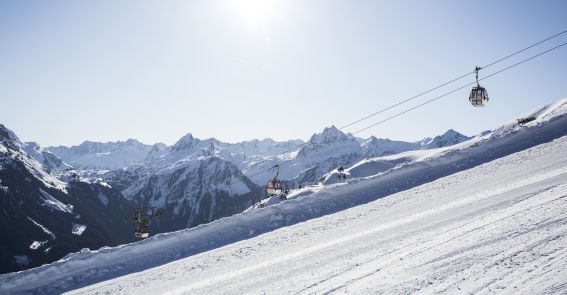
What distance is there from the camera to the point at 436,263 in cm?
1019

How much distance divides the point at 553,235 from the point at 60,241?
162730 mm

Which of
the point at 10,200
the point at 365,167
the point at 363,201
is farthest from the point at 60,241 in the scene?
the point at 363,201

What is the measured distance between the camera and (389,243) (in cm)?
1277

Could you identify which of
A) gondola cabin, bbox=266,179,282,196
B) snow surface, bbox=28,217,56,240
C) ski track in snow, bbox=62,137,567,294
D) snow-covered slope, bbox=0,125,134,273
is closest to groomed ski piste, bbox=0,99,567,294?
ski track in snow, bbox=62,137,567,294

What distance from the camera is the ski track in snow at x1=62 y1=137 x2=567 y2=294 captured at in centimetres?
928

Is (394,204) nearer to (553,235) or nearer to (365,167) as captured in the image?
(553,235)

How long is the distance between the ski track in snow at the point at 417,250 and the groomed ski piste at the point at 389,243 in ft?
0.14

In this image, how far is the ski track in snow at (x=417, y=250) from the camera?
9281mm

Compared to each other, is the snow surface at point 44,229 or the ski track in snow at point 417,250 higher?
the snow surface at point 44,229

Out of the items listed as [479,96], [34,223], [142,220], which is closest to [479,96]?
[479,96]

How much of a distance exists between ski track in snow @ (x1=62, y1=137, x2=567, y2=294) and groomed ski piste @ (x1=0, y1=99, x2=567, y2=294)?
4cm

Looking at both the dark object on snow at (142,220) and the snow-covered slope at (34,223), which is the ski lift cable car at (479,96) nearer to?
the dark object on snow at (142,220)

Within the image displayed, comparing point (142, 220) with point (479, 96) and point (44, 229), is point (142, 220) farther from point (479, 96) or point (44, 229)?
point (44, 229)

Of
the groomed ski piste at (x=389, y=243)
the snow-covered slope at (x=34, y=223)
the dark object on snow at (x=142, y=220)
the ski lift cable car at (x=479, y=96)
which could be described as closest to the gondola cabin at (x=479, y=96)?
the ski lift cable car at (x=479, y=96)
